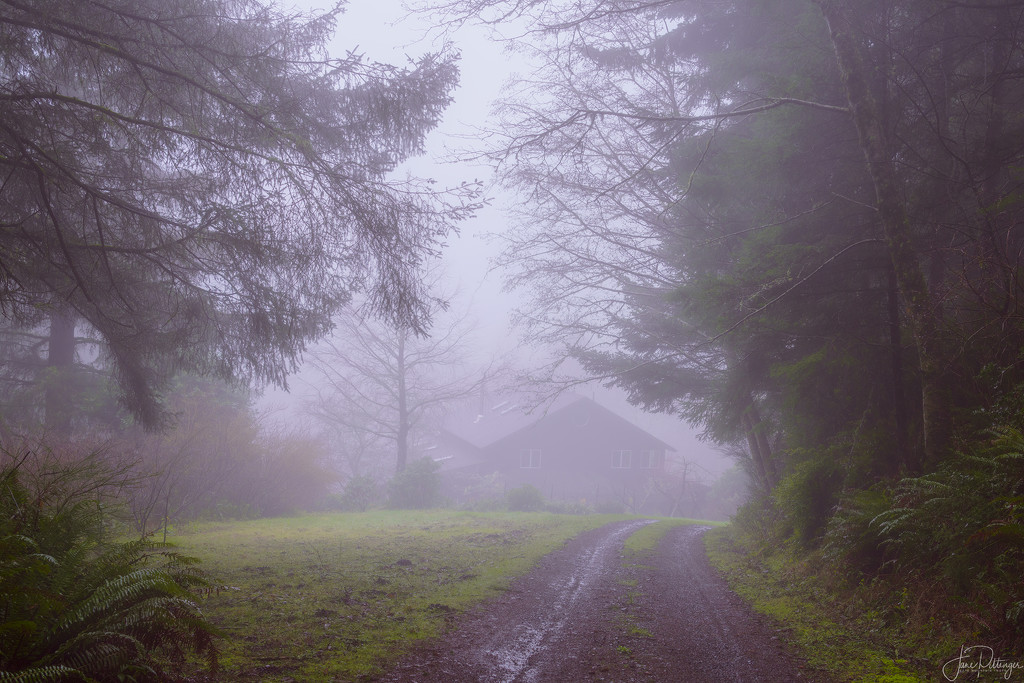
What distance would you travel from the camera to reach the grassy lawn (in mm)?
4473

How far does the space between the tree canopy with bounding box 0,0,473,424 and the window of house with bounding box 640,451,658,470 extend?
41.7m

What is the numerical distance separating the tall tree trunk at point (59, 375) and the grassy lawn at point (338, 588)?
485 cm

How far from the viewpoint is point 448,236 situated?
7.74 metres

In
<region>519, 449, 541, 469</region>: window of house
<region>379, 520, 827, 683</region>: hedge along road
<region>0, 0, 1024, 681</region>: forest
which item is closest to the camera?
<region>379, 520, 827, 683</region>: hedge along road

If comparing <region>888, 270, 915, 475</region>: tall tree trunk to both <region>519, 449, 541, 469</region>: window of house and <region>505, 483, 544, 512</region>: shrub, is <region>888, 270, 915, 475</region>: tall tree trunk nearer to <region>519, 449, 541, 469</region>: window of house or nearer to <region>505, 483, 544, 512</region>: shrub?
<region>505, 483, 544, 512</region>: shrub

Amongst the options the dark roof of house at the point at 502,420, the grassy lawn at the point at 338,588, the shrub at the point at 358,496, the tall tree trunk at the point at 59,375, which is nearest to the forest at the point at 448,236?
the grassy lawn at the point at 338,588

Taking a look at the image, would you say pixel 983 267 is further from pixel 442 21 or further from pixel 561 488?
pixel 561 488

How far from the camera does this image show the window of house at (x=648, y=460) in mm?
46219

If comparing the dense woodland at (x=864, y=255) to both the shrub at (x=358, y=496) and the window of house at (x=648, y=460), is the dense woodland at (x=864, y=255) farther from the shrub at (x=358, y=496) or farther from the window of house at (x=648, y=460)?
the window of house at (x=648, y=460)

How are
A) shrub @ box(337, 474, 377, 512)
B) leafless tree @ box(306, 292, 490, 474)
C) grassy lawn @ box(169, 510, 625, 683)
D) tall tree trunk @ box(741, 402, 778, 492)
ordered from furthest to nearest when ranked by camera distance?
1. leafless tree @ box(306, 292, 490, 474)
2. shrub @ box(337, 474, 377, 512)
3. tall tree trunk @ box(741, 402, 778, 492)
4. grassy lawn @ box(169, 510, 625, 683)

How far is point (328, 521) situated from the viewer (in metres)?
18.5

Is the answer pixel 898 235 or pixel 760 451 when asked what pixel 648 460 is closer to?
pixel 760 451

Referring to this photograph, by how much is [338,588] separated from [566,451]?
3935 centimetres

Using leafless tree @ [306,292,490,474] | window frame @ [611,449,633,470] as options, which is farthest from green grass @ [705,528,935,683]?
window frame @ [611,449,633,470]
